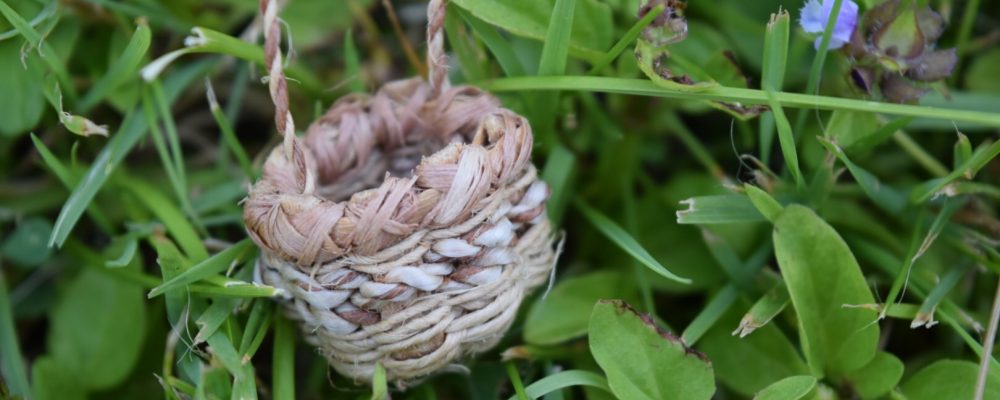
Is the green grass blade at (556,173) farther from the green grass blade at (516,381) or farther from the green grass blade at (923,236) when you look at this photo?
the green grass blade at (923,236)

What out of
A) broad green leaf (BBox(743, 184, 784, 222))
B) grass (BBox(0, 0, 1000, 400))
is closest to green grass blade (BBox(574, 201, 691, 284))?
grass (BBox(0, 0, 1000, 400))

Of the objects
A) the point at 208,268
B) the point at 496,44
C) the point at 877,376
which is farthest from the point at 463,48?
the point at 877,376

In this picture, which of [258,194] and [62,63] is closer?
[258,194]

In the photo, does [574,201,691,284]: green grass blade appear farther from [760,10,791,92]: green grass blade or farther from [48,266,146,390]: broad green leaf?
[48,266,146,390]: broad green leaf

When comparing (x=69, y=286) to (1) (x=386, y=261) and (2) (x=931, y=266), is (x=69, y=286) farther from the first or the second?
(2) (x=931, y=266)

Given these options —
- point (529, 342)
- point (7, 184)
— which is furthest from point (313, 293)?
point (7, 184)

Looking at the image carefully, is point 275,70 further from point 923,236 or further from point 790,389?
point 923,236
